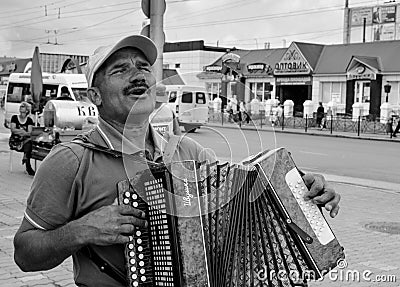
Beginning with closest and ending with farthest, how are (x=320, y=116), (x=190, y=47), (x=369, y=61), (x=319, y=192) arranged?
(x=319, y=192)
(x=320, y=116)
(x=369, y=61)
(x=190, y=47)

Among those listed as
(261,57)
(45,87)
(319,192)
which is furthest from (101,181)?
(261,57)

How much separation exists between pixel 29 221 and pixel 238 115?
86 centimetres

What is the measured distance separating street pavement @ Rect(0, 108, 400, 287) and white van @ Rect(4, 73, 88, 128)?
28.2 ft

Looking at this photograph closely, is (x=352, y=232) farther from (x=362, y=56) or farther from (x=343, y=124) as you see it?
(x=362, y=56)

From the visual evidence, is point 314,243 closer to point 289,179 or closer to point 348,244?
point 289,179

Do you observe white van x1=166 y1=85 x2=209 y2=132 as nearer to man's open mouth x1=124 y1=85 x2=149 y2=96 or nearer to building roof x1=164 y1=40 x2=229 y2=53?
man's open mouth x1=124 y1=85 x2=149 y2=96

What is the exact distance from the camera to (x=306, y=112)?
120ft

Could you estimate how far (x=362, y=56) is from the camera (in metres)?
36.4

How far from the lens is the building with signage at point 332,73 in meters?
35.2

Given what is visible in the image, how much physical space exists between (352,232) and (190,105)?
5894 millimetres

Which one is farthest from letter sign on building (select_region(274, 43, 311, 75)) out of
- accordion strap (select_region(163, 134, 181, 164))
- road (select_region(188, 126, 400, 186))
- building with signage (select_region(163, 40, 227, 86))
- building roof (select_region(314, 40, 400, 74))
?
accordion strap (select_region(163, 134, 181, 164))

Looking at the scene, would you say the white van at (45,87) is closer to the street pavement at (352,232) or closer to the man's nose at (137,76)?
the street pavement at (352,232)

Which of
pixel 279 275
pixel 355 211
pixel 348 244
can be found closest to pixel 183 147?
pixel 279 275

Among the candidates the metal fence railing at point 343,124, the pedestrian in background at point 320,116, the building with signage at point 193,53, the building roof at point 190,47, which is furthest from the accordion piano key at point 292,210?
the building roof at point 190,47
